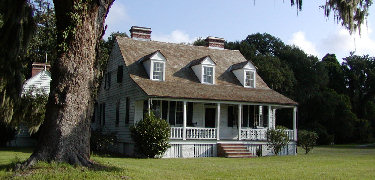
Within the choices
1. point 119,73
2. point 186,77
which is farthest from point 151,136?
point 119,73

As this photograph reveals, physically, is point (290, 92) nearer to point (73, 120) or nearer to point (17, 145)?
point (17, 145)

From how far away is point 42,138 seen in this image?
11.1 m

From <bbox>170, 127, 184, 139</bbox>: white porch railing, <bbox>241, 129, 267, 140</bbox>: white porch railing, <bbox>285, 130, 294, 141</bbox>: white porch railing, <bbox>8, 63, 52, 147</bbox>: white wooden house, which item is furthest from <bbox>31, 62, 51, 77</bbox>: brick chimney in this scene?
<bbox>285, 130, 294, 141</bbox>: white porch railing

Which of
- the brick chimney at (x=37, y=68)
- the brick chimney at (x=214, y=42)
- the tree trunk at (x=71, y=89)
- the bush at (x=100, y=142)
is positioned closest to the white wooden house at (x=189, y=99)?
the bush at (x=100, y=142)

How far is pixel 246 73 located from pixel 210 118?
3972 mm

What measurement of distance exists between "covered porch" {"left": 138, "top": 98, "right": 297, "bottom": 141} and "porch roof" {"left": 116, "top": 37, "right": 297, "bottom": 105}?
591 millimetres

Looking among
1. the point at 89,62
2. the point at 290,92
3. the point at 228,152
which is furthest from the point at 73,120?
the point at 290,92

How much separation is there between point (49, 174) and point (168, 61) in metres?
15.7

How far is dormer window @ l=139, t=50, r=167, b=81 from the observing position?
22578 millimetres

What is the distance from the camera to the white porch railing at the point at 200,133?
2134 centimetres

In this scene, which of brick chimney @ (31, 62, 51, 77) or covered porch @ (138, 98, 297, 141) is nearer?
covered porch @ (138, 98, 297, 141)

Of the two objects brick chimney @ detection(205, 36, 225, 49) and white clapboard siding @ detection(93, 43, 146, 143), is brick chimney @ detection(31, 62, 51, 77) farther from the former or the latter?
brick chimney @ detection(205, 36, 225, 49)

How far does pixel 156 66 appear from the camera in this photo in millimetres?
22797

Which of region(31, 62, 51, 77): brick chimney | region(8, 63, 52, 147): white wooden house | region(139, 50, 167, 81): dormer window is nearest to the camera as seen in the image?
Result: region(139, 50, 167, 81): dormer window
